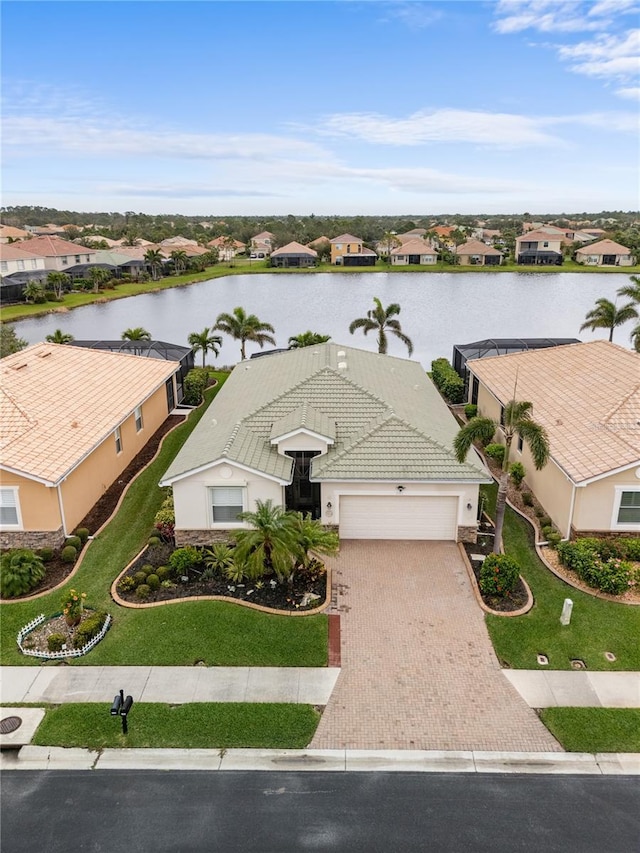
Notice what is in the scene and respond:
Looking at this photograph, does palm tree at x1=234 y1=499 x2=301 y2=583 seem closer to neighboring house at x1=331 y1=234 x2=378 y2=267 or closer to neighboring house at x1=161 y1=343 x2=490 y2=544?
neighboring house at x1=161 y1=343 x2=490 y2=544

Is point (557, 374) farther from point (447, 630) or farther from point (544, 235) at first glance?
point (544, 235)

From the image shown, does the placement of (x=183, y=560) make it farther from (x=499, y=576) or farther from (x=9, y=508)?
(x=499, y=576)

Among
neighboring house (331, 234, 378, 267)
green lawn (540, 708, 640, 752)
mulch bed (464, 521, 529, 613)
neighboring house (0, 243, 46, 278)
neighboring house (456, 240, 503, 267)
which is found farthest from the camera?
neighboring house (331, 234, 378, 267)

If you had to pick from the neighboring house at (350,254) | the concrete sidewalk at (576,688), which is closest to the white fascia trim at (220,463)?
the concrete sidewalk at (576,688)

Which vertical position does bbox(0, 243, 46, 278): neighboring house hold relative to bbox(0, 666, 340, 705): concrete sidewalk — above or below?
above

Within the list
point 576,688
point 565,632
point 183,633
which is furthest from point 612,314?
point 183,633

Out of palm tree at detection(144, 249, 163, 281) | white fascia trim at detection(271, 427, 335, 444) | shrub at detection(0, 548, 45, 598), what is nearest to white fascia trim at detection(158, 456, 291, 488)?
white fascia trim at detection(271, 427, 335, 444)

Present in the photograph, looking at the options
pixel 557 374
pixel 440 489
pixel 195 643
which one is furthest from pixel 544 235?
pixel 195 643
